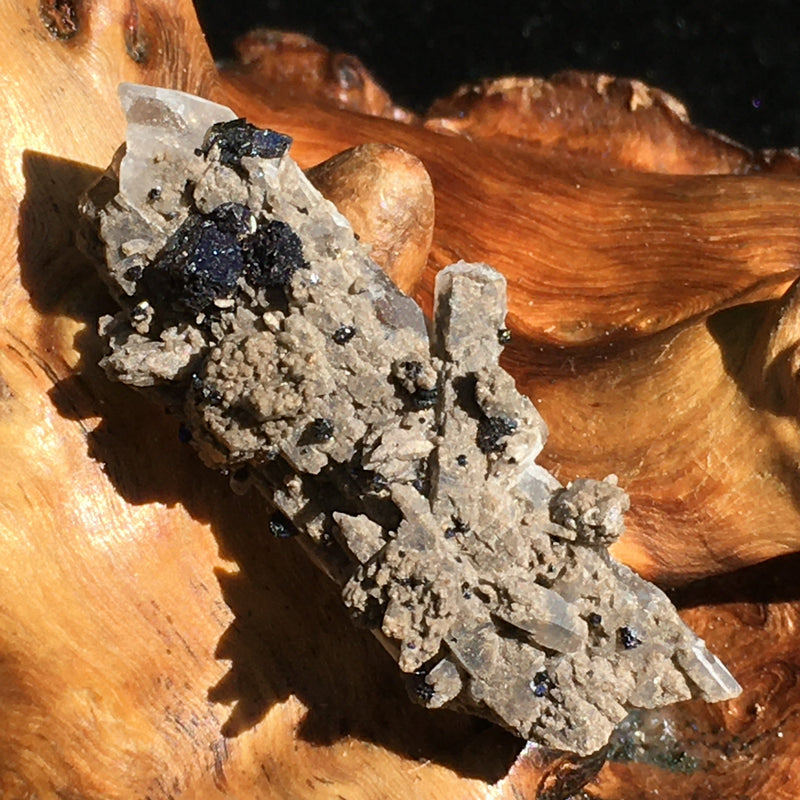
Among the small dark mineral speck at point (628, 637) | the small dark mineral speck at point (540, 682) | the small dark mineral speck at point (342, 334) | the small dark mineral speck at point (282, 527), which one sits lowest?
the small dark mineral speck at point (540, 682)

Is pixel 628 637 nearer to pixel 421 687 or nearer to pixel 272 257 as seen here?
pixel 421 687

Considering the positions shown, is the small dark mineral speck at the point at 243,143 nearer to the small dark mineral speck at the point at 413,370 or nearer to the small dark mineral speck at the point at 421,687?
the small dark mineral speck at the point at 413,370

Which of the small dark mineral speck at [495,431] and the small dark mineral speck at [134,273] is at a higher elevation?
the small dark mineral speck at [134,273]

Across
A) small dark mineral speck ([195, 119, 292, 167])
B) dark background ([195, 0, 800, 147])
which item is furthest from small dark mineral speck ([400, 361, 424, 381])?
dark background ([195, 0, 800, 147])

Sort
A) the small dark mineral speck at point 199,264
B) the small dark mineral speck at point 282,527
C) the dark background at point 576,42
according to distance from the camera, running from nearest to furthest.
A: the small dark mineral speck at point 199,264 → the small dark mineral speck at point 282,527 → the dark background at point 576,42

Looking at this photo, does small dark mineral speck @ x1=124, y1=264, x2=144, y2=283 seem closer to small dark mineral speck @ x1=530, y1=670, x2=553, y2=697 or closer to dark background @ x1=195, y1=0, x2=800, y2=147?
small dark mineral speck @ x1=530, y1=670, x2=553, y2=697

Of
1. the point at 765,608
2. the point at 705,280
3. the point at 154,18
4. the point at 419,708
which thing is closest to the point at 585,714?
the point at 419,708

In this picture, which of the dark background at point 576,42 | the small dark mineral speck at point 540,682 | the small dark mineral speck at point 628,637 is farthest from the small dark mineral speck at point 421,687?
the dark background at point 576,42

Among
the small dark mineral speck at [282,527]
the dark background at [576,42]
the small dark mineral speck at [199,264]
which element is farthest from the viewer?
the dark background at [576,42]
